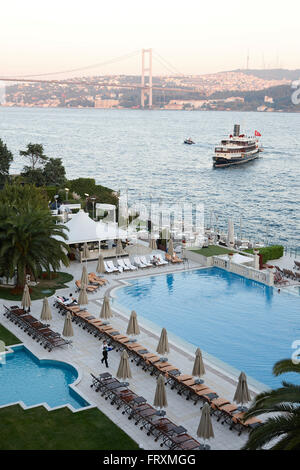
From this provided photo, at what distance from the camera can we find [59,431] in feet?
46.0

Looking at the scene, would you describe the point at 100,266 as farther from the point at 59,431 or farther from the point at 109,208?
the point at 59,431

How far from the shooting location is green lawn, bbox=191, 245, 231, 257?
3100 centimetres

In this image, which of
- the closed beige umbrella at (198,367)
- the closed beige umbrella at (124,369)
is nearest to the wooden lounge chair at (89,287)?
the closed beige umbrella at (124,369)

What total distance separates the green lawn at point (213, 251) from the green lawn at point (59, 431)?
1689 cm

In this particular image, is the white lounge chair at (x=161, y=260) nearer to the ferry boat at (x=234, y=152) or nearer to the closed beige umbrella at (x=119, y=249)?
the closed beige umbrella at (x=119, y=249)

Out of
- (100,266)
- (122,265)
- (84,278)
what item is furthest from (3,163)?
(84,278)

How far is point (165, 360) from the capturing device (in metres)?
18.0

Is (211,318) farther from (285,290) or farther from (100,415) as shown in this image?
(100,415)

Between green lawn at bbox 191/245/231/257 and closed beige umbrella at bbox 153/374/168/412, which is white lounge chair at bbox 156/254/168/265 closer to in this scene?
green lawn at bbox 191/245/231/257

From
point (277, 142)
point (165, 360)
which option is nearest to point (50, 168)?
point (165, 360)

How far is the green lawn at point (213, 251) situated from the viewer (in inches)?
1220

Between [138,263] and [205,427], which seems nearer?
[205,427]

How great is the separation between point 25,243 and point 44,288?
9.30ft
